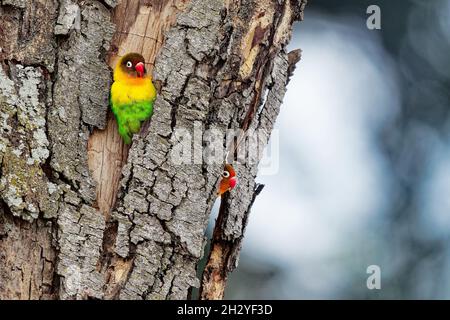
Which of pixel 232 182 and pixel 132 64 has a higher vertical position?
pixel 132 64

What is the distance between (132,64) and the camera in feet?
10.8

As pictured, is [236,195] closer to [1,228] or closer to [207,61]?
[207,61]

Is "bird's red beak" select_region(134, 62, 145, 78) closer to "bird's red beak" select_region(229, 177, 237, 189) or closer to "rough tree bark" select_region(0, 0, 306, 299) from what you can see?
"rough tree bark" select_region(0, 0, 306, 299)

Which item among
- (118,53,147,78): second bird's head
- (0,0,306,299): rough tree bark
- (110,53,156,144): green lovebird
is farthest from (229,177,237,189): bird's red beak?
(118,53,147,78): second bird's head

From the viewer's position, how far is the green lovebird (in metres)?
3.27

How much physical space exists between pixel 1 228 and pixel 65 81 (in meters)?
0.59

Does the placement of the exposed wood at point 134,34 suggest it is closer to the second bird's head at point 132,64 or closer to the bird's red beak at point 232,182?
the second bird's head at point 132,64

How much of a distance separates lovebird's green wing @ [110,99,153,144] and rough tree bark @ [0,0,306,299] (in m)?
0.04

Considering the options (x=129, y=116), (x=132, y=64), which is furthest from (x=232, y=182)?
(x=132, y=64)

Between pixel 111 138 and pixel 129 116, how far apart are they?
0.36ft

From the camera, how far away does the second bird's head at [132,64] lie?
3268 mm

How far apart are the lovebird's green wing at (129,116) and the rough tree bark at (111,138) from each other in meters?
0.04

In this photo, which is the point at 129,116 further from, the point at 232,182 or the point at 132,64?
the point at 232,182
